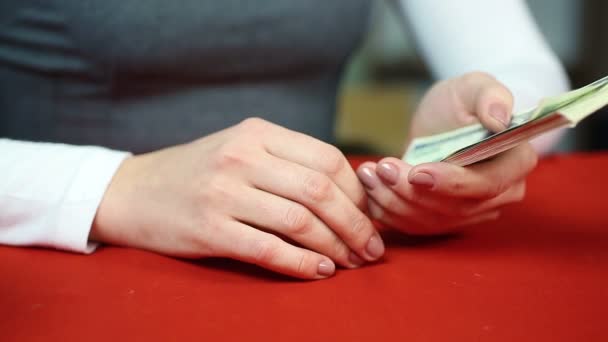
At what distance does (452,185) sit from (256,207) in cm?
17

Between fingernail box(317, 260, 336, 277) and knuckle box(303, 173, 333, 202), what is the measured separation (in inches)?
2.1

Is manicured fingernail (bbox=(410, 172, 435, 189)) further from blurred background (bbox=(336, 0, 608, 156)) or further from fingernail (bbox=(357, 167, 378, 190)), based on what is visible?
blurred background (bbox=(336, 0, 608, 156))

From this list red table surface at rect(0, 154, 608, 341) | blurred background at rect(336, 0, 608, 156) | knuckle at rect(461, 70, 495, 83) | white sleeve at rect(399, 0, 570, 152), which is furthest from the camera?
blurred background at rect(336, 0, 608, 156)

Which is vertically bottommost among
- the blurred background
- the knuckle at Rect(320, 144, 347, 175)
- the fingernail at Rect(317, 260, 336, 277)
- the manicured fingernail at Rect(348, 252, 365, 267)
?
the blurred background

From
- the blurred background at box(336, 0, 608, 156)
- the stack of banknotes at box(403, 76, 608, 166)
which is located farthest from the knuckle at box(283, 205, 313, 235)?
the blurred background at box(336, 0, 608, 156)

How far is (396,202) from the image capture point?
60cm

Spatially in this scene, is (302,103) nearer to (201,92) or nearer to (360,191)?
(201,92)

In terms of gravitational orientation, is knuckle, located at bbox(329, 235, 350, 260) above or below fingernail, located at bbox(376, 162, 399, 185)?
below

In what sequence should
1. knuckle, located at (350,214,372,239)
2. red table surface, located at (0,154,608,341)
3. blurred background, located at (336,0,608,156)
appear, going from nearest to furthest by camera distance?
1. red table surface, located at (0,154,608,341)
2. knuckle, located at (350,214,372,239)
3. blurred background, located at (336,0,608,156)

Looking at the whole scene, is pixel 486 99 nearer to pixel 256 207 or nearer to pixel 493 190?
pixel 493 190

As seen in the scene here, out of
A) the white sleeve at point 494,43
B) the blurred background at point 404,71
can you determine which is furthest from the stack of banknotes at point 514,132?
the blurred background at point 404,71

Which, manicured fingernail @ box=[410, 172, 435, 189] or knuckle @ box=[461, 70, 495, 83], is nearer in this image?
manicured fingernail @ box=[410, 172, 435, 189]

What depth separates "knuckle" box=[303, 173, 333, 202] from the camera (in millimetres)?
548

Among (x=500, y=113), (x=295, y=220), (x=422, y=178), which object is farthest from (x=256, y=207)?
(x=500, y=113)
